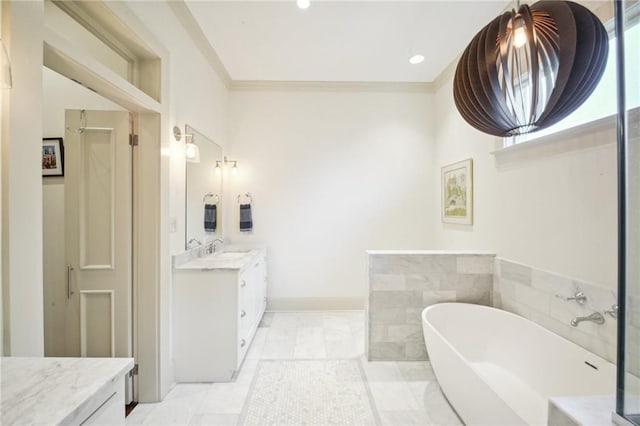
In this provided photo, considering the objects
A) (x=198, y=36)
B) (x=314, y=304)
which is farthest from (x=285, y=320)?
(x=198, y=36)

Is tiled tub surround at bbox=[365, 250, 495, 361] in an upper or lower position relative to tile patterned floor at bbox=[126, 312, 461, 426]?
upper

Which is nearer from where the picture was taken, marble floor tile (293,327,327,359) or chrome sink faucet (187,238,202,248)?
chrome sink faucet (187,238,202,248)

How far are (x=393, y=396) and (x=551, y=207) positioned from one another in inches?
72.1

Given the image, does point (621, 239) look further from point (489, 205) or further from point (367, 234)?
point (367, 234)

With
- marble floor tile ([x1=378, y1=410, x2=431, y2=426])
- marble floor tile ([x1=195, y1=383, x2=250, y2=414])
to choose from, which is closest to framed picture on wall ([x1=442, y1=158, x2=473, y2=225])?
marble floor tile ([x1=378, y1=410, x2=431, y2=426])

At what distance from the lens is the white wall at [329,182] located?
3674 millimetres

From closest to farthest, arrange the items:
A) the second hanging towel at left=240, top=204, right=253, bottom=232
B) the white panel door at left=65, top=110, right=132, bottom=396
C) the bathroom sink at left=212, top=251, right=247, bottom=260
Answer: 1. the white panel door at left=65, top=110, right=132, bottom=396
2. the bathroom sink at left=212, top=251, right=247, bottom=260
3. the second hanging towel at left=240, top=204, right=253, bottom=232

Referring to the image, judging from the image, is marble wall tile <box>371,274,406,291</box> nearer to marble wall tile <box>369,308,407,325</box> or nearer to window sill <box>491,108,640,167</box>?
marble wall tile <box>369,308,407,325</box>

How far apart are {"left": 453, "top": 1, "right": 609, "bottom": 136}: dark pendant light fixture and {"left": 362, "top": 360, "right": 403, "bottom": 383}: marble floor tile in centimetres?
206

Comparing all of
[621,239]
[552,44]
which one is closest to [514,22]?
[552,44]

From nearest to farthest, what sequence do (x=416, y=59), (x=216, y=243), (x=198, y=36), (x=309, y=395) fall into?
1. (x=309, y=395)
2. (x=198, y=36)
3. (x=416, y=59)
4. (x=216, y=243)

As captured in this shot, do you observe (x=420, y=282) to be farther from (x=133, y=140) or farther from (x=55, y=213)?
(x=55, y=213)

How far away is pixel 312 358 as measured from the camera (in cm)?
250

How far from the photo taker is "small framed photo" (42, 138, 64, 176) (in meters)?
2.11
